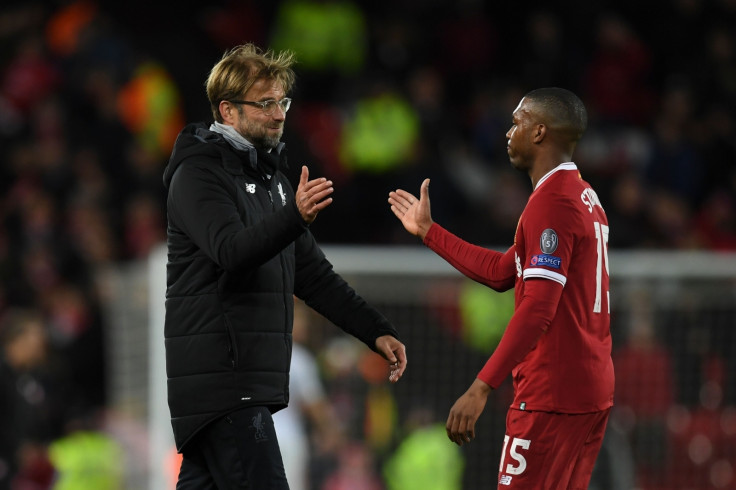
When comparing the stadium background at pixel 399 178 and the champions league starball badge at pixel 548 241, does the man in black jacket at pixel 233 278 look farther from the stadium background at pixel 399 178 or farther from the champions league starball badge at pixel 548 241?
the stadium background at pixel 399 178

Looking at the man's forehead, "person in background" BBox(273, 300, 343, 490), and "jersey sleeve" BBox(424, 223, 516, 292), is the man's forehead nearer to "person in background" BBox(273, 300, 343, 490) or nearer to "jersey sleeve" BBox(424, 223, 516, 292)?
"jersey sleeve" BBox(424, 223, 516, 292)

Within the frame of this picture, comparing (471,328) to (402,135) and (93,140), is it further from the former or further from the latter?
(93,140)

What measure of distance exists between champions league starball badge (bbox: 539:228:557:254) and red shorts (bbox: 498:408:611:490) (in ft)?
1.79

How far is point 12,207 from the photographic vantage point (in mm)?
10930

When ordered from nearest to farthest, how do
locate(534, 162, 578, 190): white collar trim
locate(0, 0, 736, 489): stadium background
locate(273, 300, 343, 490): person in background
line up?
locate(534, 162, 578, 190): white collar trim
locate(273, 300, 343, 490): person in background
locate(0, 0, 736, 489): stadium background

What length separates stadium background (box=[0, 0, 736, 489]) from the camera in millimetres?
8781

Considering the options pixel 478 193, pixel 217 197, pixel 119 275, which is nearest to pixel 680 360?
pixel 478 193

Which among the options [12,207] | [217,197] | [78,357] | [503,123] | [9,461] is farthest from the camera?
[503,123]

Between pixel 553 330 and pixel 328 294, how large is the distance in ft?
3.00

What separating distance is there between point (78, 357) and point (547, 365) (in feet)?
21.4

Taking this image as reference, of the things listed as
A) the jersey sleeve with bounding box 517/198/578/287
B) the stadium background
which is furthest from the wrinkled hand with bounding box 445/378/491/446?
the stadium background

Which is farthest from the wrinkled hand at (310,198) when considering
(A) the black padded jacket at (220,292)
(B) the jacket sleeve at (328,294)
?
(B) the jacket sleeve at (328,294)

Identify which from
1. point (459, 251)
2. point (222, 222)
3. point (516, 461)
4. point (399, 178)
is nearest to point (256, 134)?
point (222, 222)

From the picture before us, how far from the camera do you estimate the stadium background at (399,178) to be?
8.78 meters
